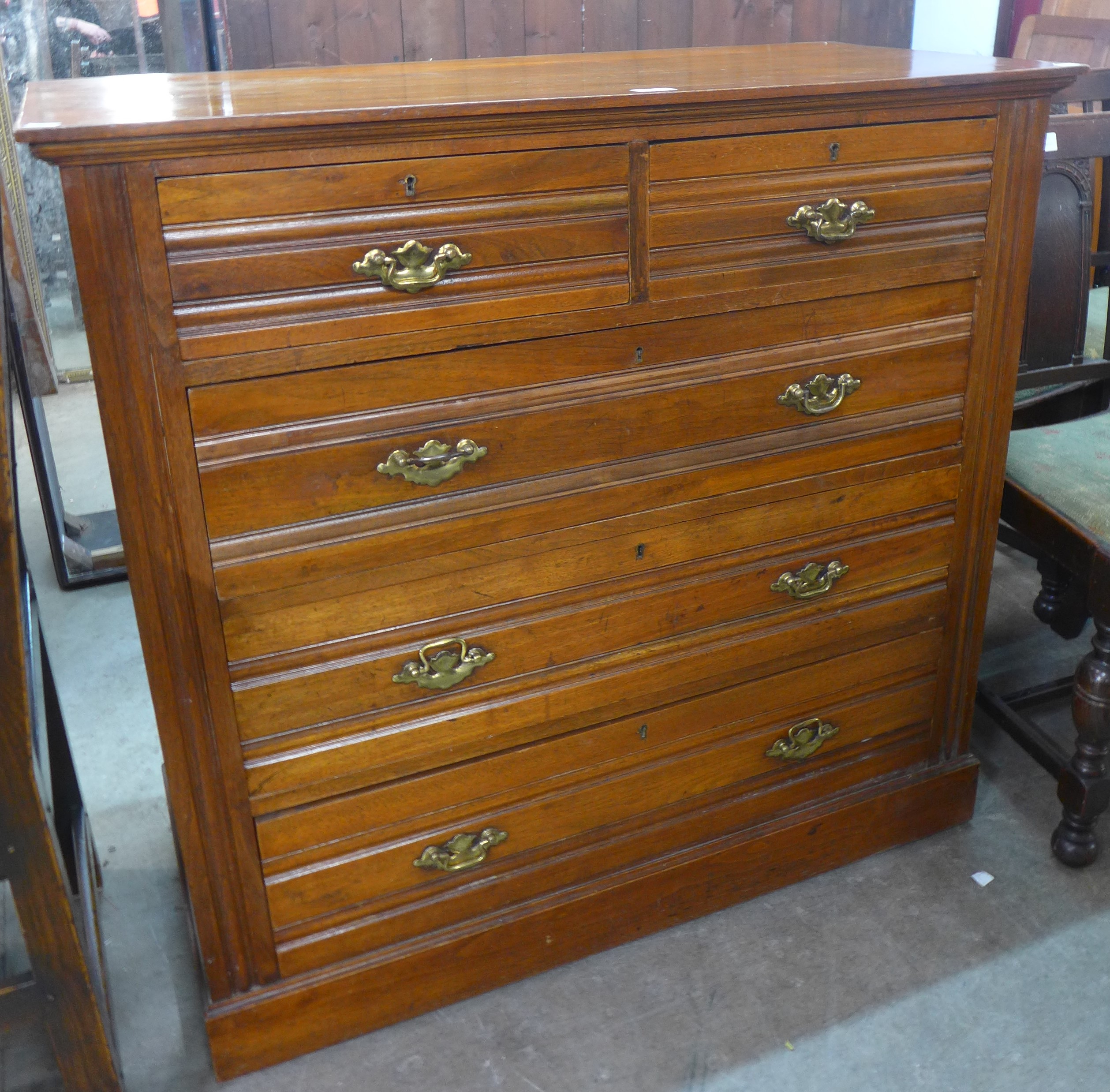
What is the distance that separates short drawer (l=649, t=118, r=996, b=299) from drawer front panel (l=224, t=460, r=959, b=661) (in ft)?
1.00

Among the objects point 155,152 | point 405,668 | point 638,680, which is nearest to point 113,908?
point 405,668

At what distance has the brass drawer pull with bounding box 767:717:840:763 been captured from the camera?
183cm

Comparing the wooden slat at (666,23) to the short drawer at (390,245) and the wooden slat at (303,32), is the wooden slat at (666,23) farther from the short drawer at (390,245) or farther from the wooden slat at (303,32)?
the short drawer at (390,245)

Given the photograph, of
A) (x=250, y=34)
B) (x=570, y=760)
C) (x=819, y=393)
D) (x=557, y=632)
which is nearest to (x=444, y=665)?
(x=557, y=632)

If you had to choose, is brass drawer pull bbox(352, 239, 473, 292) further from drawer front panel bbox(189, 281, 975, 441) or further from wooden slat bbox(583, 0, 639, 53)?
wooden slat bbox(583, 0, 639, 53)

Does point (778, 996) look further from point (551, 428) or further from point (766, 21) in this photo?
point (766, 21)

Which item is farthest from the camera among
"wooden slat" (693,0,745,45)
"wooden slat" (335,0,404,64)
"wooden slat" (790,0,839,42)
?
"wooden slat" (790,0,839,42)

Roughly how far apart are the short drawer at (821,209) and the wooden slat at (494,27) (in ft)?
6.10

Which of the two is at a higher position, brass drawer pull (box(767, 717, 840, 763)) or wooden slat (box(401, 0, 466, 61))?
wooden slat (box(401, 0, 466, 61))

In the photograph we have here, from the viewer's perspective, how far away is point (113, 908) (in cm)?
192

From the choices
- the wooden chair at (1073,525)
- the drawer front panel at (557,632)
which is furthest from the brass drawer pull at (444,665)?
the wooden chair at (1073,525)

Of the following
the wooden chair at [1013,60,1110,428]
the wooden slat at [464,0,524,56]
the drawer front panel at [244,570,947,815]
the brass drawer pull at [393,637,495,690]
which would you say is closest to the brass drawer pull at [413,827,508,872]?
the drawer front panel at [244,570,947,815]

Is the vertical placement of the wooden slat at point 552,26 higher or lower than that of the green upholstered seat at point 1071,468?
higher

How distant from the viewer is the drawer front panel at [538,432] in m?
1.34
